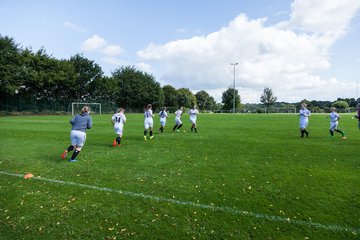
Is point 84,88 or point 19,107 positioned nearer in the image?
point 19,107

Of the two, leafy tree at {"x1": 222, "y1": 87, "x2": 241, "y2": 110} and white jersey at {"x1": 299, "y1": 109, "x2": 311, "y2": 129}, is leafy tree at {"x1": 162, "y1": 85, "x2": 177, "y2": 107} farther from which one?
white jersey at {"x1": 299, "y1": 109, "x2": 311, "y2": 129}

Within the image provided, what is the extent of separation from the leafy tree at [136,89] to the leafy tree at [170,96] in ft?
77.4

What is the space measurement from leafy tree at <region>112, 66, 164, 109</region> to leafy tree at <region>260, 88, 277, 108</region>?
157 feet

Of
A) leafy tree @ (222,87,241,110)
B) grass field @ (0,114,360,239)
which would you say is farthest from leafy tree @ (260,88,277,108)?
grass field @ (0,114,360,239)

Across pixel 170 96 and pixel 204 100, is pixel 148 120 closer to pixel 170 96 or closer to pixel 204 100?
pixel 170 96

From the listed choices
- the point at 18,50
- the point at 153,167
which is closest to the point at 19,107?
the point at 18,50

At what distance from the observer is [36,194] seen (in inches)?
244

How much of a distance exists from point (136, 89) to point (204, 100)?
Result: 66529mm

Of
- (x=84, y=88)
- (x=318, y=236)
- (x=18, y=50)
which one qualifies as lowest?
(x=318, y=236)

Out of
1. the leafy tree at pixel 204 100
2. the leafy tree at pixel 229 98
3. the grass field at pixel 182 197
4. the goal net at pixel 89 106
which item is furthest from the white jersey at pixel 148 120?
the leafy tree at pixel 204 100

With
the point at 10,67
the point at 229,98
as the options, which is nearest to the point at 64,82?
the point at 10,67

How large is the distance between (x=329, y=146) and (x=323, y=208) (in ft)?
27.7

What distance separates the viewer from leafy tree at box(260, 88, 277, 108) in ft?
357

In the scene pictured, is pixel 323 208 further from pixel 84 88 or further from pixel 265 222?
pixel 84 88
